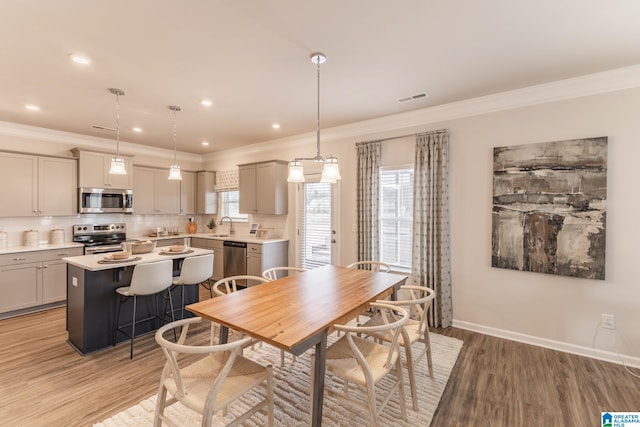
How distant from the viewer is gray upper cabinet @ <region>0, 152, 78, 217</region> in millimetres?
4262

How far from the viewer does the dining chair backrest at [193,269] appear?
3348mm

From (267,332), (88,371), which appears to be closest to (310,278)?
(267,332)

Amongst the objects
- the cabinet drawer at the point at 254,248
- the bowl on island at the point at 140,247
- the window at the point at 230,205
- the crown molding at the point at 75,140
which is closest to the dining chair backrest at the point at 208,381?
the bowl on island at the point at 140,247

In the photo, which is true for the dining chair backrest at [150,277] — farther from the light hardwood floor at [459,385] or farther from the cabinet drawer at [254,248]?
the cabinet drawer at [254,248]

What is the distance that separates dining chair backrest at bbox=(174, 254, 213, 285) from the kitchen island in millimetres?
278

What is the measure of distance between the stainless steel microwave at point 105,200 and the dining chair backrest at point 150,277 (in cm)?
281

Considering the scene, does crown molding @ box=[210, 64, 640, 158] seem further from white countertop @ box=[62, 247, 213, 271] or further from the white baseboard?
white countertop @ box=[62, 247, 213, 271]

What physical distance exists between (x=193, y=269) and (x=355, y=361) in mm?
2204

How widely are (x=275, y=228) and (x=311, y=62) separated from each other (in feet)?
11.4

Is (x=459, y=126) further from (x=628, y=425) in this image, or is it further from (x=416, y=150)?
(x=628, y=425)

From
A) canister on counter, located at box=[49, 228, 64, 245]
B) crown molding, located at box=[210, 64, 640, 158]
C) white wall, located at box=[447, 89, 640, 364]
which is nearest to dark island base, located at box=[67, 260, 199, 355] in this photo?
canister on counter, located at box=[49, 228, 64, 245]

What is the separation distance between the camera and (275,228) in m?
5.59

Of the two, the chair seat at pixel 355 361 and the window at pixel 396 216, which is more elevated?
the window at pixel 396 216

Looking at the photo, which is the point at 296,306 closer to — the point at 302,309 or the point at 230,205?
the point at 302,309
